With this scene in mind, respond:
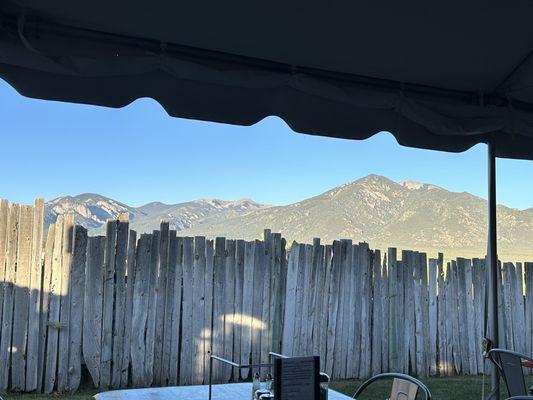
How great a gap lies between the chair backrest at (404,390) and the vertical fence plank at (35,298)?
317cm

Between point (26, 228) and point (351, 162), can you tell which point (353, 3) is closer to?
point (26, 228)

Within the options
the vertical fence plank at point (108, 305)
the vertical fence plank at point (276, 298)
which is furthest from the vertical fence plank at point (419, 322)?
the vertical fence plank at point (108, 305)

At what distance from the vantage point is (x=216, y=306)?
4785 millimetres

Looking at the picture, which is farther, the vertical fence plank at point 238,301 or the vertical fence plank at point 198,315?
the vertical fence plank at point 238,301

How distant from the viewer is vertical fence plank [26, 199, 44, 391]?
4.26 m

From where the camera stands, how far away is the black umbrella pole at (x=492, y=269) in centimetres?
342

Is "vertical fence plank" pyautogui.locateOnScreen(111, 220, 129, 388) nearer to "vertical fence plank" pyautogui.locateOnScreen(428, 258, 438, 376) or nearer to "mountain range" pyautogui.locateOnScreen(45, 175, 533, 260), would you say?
"vertical fence plank" pyautogui.locateOnScreen(428, 258, 438, 376)

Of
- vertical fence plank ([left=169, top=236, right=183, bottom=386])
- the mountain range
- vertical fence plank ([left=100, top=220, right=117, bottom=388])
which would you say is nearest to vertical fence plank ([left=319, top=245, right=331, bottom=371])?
vertical fence plank ([left=169, top=236, right=183, bottom=386])

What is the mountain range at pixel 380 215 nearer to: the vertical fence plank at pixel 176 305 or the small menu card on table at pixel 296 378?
the vertical fence plank at pixel 176 305

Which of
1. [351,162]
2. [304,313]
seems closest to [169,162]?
[351,162]

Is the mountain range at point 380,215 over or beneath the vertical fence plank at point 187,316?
over

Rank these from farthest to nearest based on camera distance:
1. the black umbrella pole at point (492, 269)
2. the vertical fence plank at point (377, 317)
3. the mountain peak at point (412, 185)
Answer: the mountain peak at point (412, 185) < the vertical fence plank at point (377, 317) < the black umbrella pole at point (492, 269)

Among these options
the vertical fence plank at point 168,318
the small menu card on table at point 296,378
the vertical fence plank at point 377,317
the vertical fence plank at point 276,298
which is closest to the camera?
the small menu card on table at point 296,378

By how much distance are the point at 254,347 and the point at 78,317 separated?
1.57 meters
